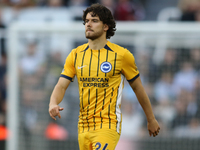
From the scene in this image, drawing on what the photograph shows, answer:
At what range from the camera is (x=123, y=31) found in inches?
308

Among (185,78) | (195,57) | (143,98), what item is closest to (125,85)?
(185,78)

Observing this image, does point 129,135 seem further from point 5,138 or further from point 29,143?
point 5,138

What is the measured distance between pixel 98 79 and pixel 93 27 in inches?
23.3

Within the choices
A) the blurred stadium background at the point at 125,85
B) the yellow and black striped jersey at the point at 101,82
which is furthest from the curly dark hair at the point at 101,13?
the blurred stadium background at the point at 125,85

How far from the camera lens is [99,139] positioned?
4.02 meters

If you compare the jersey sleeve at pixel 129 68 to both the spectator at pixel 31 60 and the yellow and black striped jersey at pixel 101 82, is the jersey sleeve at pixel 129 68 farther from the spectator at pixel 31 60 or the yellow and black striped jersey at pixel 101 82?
the spectator at pixel 31 60

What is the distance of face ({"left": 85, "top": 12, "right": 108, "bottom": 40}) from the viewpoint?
4.15 metres

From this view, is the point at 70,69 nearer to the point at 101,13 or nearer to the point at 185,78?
the point at 101,13

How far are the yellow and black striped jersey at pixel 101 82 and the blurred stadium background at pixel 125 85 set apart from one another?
11.0ft

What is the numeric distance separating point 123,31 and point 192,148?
111 inches

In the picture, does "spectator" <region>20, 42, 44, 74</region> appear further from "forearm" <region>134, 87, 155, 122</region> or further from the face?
"forearm" <region>134, 87, 155, 122</region>

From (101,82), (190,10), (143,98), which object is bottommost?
(143,98)

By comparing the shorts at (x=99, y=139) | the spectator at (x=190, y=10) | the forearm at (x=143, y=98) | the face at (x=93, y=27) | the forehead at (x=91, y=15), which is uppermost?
the spectator at (x=190, y=10)

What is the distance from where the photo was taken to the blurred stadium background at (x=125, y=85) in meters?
7.49
